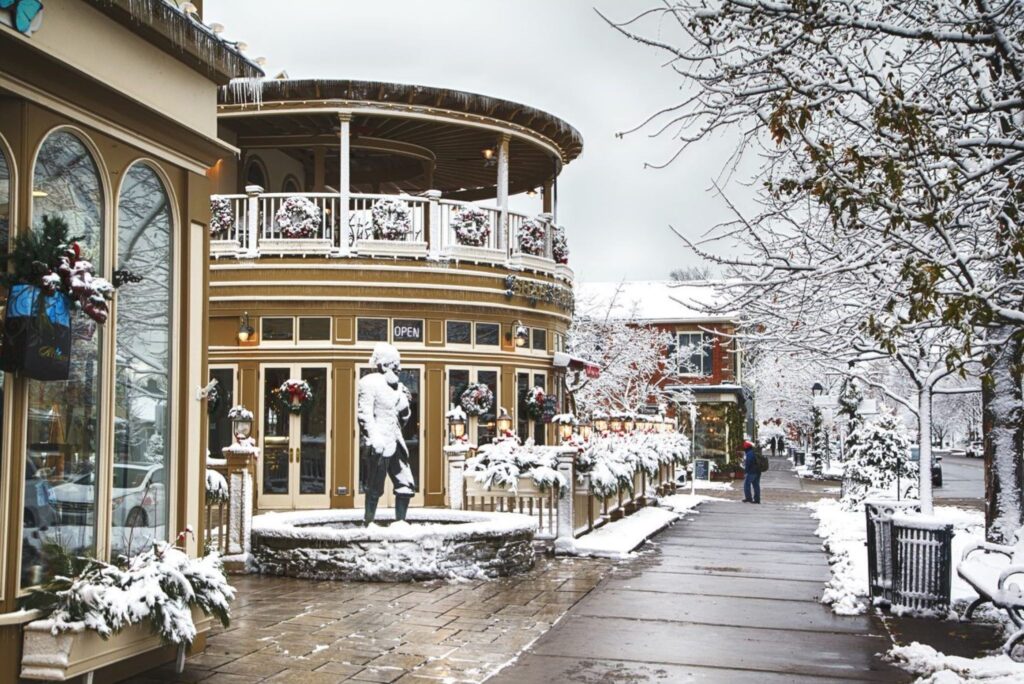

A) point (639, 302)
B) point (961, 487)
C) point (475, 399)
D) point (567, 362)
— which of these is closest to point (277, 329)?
point (475, 399)

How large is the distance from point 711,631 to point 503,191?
14.2 meters

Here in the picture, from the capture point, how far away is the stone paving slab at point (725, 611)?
1012cm

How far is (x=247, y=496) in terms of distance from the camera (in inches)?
492

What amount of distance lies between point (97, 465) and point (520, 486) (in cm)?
898

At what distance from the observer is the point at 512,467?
15508 mm

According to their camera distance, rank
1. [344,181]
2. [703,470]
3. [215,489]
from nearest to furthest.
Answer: [215,489] < [344,181] < [703,470]

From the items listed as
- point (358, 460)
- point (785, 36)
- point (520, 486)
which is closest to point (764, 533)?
point (520, 486)

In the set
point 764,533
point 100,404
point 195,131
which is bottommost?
point 764,533

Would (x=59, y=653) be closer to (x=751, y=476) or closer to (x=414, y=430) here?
(x=414, y=430)

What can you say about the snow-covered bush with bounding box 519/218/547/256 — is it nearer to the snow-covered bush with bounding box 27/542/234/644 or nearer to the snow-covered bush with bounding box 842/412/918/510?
the snow-covered bush with bounding box 842/412/918/510

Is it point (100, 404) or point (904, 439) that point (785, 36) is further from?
point (904, 439)

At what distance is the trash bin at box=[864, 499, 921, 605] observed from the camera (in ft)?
35.0

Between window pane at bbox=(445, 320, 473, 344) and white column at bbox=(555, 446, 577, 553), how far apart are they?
259 inches

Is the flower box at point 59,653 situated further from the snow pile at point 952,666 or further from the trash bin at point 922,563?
the trash bin at point 922,563
